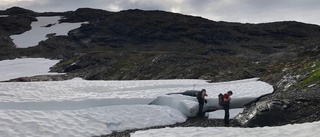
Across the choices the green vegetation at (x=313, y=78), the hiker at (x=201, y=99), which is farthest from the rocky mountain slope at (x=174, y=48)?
the hiker at (x=201, y=99)

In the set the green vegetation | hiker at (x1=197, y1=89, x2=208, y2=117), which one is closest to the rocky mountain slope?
the green vegetation

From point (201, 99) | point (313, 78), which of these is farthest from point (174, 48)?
point (201, 99)

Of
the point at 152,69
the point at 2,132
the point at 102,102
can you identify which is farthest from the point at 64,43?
the point at 2,132

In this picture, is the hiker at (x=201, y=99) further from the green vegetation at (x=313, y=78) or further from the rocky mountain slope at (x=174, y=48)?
the green vegetation at (x=313, y=78)

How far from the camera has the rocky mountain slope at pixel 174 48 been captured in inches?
1813

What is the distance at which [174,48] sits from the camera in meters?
115

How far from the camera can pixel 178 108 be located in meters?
28.8

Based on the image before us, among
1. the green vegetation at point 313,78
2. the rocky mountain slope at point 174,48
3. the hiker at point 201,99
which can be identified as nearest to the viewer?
A: the hiker at point 201,99

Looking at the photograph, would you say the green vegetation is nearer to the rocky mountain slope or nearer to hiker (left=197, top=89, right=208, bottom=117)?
the rocky mountain slope

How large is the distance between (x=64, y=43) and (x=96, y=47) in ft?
40.0

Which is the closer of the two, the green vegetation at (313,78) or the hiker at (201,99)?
the hiker at (201,99)

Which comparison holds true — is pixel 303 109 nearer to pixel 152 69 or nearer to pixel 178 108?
pixel 178 108

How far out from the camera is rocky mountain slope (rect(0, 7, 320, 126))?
4606cm

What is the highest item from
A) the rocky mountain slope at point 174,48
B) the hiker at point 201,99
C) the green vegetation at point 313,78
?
the rocky mountain slope at point 174,48
